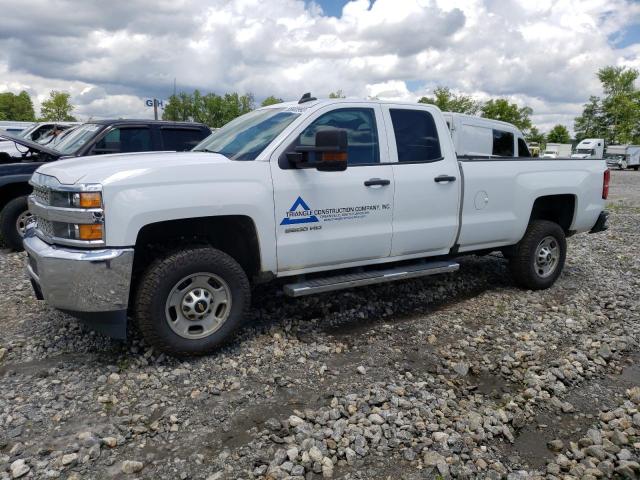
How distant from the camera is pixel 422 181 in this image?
4.91 meters

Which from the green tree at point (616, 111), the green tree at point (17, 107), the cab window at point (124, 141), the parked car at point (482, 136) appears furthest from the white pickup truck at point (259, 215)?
the green tree at point (17, 107)

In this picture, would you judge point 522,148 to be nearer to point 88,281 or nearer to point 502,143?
point 502,143

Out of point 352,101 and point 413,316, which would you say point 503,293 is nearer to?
point 413,316

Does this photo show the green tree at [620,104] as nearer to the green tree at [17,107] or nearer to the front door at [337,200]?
the front door at [337,200]

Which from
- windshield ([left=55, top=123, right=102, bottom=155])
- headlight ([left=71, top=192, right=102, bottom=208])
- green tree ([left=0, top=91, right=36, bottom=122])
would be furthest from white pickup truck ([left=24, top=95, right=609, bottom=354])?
green tree ([left=0, top=91, right=36, bottom=122])

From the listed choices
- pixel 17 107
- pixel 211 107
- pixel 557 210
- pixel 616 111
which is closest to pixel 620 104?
pixel 616 111

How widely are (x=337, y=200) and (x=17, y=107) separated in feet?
278

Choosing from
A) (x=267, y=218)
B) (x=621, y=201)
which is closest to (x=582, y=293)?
(x=267, y=218)

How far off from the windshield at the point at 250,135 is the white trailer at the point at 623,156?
45.6 meters

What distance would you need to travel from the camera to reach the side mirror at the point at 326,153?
3.92 meters

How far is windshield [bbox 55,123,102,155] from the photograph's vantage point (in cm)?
783

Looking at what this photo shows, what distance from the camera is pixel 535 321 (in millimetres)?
5238

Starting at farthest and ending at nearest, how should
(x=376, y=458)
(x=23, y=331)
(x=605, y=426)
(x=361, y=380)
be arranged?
(x=23, y=331) → (x=361, y=380) → (x=605, y=426) → (x=376, y=458)

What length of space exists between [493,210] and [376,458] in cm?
330
